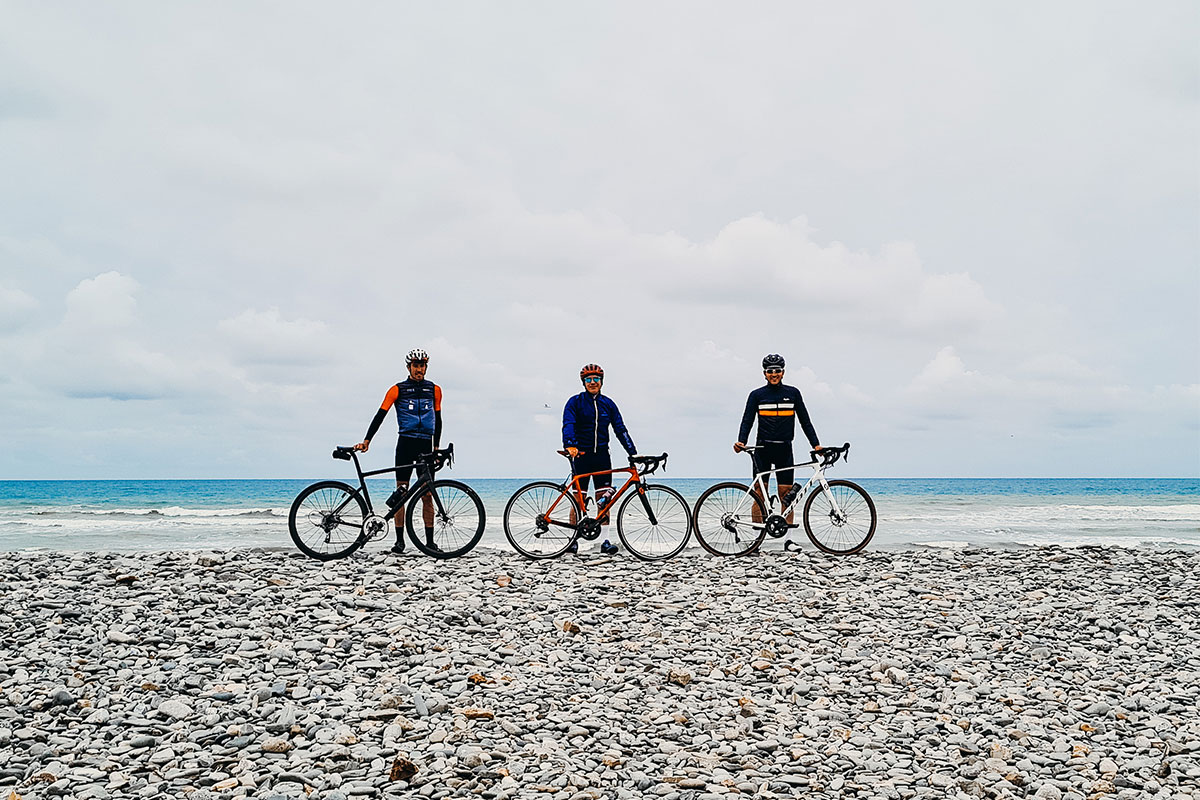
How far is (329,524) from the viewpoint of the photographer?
9125mm

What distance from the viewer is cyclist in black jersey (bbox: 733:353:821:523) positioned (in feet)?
32.3

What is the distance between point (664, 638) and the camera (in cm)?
627

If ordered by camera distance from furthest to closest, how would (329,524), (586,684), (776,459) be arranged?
(776,459) → (329,524) → (586,684)

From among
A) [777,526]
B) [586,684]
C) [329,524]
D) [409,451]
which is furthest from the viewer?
[777,526]

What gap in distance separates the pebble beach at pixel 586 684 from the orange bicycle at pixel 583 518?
2.98ft

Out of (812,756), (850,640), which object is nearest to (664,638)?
(850,640)

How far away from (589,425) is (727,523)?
1.90 meters

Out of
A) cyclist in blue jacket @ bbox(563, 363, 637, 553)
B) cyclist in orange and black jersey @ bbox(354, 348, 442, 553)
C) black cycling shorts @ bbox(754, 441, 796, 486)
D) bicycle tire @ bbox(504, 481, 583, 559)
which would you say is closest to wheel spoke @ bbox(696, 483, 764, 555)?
black cycling shorts @ bbox(754, 441, 796, 486)

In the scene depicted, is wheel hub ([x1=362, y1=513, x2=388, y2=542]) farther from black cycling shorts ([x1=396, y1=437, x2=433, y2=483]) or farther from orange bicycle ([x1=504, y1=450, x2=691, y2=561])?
orange bicycle ([x1=504, y1=450, x2=691, y2=561])

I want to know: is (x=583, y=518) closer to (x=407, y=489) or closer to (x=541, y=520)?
(x=541, y=520)

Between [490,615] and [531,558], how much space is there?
2.54m

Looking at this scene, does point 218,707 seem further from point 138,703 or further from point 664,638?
point 664,638

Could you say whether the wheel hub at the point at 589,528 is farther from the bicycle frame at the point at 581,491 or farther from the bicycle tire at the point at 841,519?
the bicycle tire at the point at 841,519

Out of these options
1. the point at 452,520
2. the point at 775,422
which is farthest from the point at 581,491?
the point at 775,422
